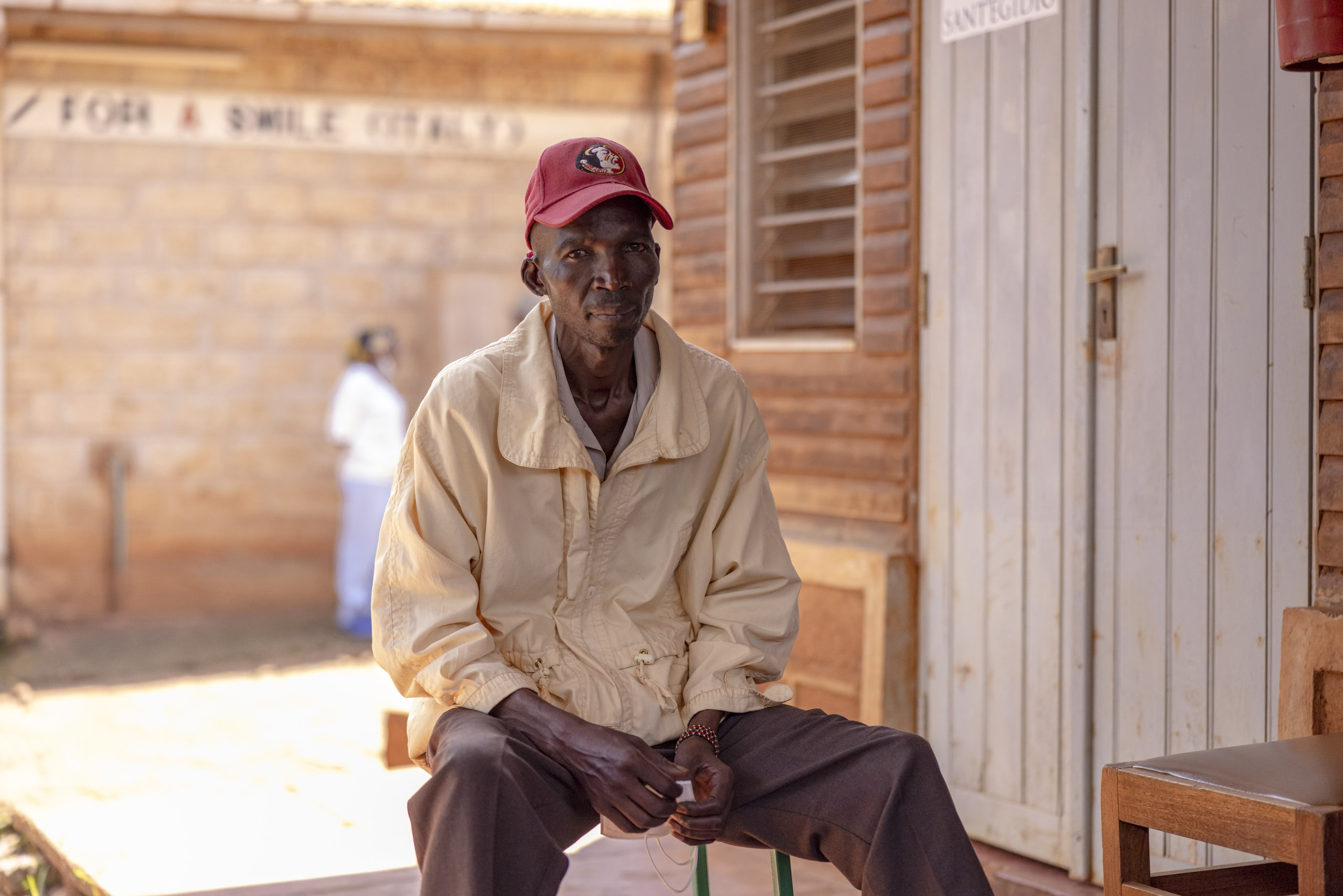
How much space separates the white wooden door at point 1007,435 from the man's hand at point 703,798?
1.69 meters

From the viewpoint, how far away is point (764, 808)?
264cm

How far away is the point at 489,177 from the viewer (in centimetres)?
1064

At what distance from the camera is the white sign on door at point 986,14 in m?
4.07

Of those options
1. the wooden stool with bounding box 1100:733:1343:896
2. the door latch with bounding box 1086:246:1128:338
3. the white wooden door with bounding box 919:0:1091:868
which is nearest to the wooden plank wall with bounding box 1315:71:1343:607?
the wooden stool with bounding box 1100:733:1343:896

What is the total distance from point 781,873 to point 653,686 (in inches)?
16.9

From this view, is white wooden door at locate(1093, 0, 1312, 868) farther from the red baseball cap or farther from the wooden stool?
the red baseball cap

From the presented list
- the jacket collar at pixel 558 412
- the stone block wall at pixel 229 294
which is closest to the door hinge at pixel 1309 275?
the jacket collar at pixel 558 412

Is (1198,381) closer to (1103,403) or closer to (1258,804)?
(1103,403)

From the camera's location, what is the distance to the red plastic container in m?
2.79

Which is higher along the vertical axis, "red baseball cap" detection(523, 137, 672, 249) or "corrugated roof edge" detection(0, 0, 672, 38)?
"corrugated roof edge" detection(0, 0, 672, 38)

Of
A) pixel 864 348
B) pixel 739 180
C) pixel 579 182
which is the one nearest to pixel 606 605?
pixel 579 182

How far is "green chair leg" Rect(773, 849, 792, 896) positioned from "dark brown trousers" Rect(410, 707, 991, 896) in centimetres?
5

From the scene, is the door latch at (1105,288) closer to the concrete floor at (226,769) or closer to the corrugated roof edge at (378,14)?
the concrete floor at (226,769)

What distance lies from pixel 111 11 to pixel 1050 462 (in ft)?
24.9
